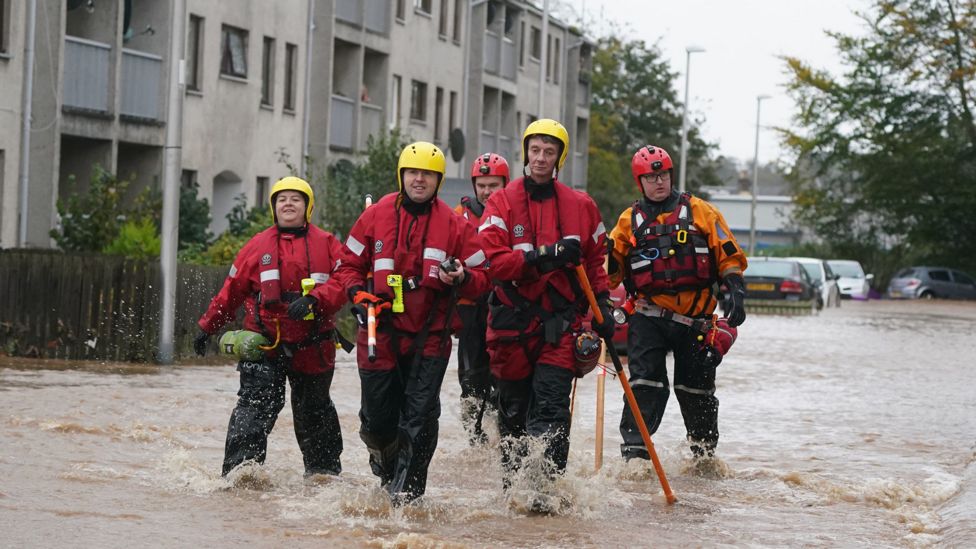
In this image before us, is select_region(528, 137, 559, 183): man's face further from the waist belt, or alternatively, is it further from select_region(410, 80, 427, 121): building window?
select_region(410, 80, 427, 121): building window

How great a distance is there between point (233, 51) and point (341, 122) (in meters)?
6.40

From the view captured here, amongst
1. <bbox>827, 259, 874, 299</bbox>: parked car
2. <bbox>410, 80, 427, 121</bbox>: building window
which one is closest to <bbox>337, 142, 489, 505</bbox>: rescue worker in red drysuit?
<bbox>410, 80, 427, 121</bbox>: building window

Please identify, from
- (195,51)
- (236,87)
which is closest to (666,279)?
(195,51)

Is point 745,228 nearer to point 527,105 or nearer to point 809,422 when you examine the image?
point 527,105

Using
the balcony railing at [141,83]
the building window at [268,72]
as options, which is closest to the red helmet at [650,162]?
the balcony railing at [141,83]

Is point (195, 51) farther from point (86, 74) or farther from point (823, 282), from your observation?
point (823, 282)

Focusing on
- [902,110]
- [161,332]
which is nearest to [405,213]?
[161,332]

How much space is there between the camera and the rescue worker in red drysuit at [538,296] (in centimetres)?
872

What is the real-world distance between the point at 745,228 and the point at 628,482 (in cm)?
11953

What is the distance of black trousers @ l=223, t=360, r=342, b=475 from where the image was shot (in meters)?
9.27

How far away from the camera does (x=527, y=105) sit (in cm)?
5644

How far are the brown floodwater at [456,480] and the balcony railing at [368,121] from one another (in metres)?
22.1

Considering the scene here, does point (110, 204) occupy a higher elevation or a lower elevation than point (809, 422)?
higher

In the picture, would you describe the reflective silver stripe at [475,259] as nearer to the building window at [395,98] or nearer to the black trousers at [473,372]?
the black trousers at [473,372]
